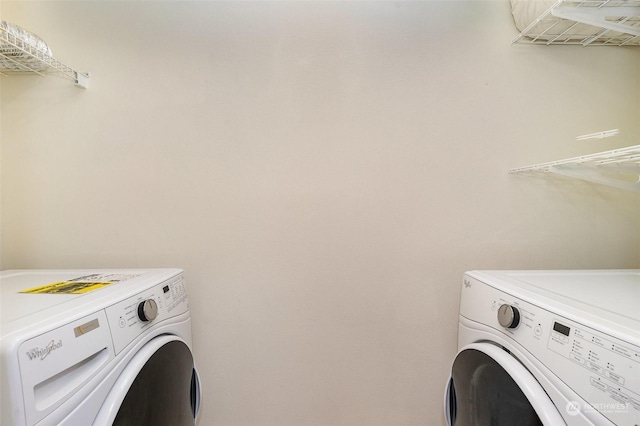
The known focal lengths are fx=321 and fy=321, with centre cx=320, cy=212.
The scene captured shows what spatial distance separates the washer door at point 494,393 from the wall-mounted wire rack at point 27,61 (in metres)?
1.50

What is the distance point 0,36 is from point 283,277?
110 centimetres

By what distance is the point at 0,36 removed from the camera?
90 cm

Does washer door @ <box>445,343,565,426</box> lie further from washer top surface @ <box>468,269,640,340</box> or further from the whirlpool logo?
the whirlpool logo

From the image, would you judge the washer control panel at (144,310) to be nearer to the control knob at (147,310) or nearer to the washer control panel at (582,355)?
the control knob at (147,310)

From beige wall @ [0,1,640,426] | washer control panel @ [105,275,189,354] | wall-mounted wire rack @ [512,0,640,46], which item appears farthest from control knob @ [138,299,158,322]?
wall-mounted wire rack @ [512,0,640,46]

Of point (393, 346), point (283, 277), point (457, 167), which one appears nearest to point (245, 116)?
point (283, 277)

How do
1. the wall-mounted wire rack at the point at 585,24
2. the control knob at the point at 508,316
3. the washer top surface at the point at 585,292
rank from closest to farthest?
the washer top surface at the point at 585,292, the control knob at the point at 508,316, the wall-mounted wire rack at the point at 585,24

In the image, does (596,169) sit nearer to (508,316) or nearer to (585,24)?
(585,24)

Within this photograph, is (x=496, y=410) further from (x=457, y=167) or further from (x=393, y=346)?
(x=457, y=167)

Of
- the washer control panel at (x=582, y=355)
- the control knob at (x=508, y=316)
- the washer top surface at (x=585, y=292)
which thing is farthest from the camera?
the control knob at (x=508, y=316)

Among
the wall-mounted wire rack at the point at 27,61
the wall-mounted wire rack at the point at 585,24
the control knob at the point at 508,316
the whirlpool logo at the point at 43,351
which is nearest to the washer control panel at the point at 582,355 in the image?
the control knob at the point at 508,316

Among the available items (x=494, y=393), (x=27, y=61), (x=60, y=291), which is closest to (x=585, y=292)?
(x=494, y=393)

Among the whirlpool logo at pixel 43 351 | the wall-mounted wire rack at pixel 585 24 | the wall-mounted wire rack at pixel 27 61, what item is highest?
the wall-mounted wire rack at pixel 585 24

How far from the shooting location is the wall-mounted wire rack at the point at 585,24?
92 centimetres
